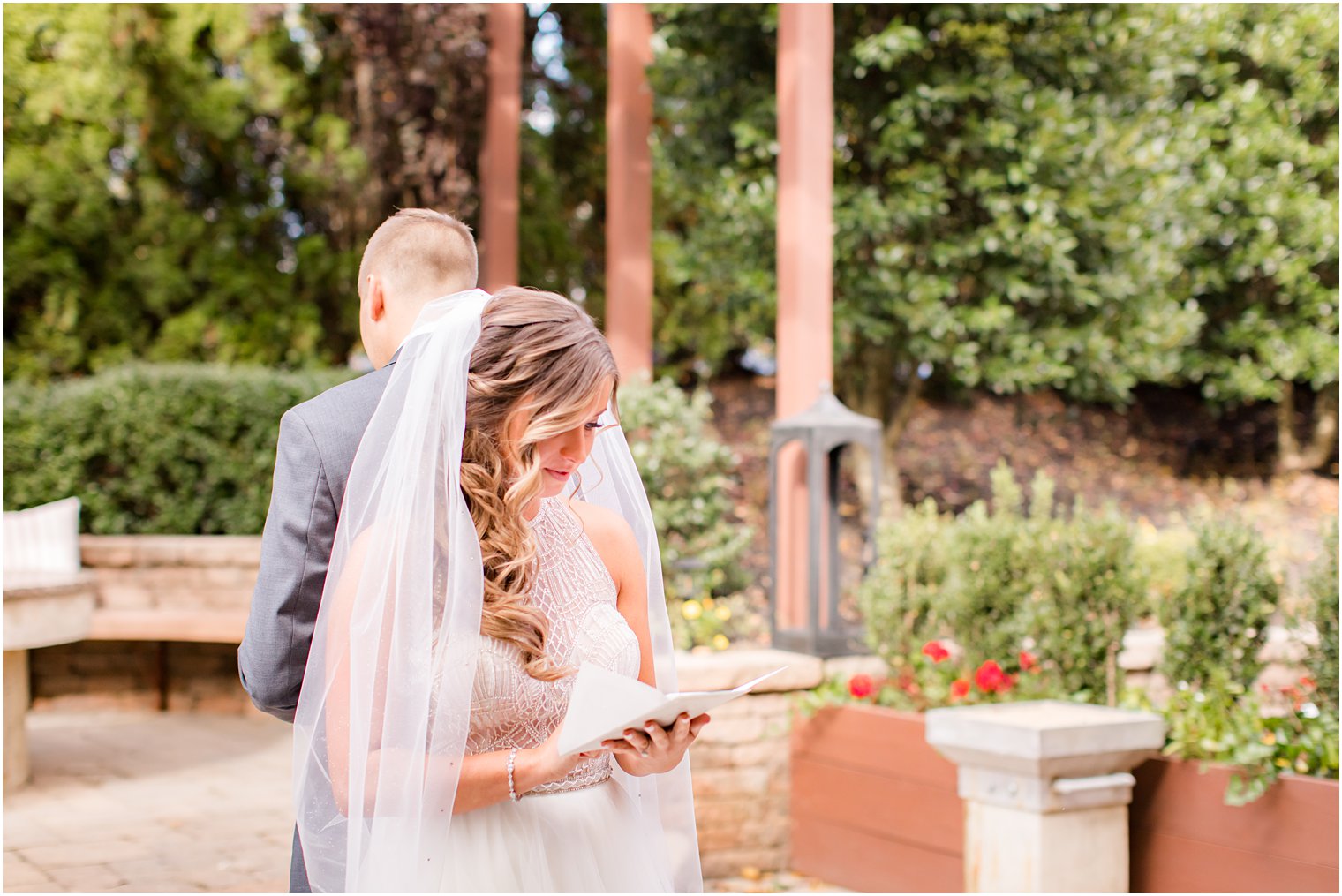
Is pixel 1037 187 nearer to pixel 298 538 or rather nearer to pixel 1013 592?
pixel 1013 592

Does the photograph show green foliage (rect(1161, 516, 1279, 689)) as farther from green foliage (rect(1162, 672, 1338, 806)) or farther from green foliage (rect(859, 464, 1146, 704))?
green foliage (rect(859, 464, 1146, 704))

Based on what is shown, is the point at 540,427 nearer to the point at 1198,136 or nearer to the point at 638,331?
the point at 638,331

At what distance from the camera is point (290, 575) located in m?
1.76

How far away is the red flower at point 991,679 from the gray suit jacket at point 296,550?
2.76 metres

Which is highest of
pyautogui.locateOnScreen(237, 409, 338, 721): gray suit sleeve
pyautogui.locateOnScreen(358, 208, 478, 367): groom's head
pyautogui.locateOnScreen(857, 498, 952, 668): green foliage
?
pyautogui.locateOnScreen(358, 208, 478, 367): groom's head

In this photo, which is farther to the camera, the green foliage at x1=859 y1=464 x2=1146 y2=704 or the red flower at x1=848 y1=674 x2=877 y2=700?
the red flower at x1=848 y1=674 x2=877 y2=700

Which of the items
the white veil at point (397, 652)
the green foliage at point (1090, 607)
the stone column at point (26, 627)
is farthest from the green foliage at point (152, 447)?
the white veil at point (397, 652)

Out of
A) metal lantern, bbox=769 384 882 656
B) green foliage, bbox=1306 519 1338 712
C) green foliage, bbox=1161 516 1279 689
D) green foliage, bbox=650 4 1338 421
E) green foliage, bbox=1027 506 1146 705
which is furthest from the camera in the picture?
green foliage, bbox=650 4 1338 421

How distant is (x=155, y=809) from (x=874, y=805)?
287cm

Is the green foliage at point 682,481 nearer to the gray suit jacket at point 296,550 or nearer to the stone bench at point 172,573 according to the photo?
the stone bench at point 172,573

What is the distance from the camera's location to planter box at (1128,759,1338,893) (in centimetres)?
330

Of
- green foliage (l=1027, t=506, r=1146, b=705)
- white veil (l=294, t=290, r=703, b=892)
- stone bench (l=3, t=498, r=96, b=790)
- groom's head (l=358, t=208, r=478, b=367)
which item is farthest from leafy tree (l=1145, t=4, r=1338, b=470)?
white veil (l=294, t=290, r=703, b=892)

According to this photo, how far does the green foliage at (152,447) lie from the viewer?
22.0 feet

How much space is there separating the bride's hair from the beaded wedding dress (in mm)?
40
